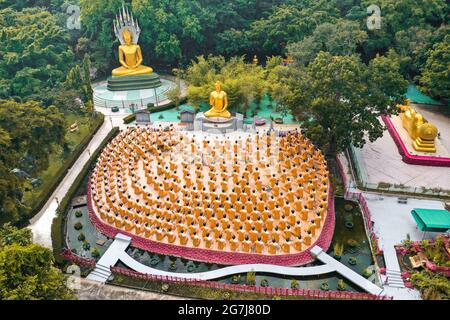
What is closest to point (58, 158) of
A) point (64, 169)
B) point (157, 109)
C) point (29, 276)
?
point (64, 169)

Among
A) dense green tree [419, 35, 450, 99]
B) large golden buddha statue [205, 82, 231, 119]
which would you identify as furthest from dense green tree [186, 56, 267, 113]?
dense green tree [419, 35, 450, 99]

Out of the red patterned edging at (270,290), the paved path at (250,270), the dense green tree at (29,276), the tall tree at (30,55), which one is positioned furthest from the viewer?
the tall tree at (30,55)

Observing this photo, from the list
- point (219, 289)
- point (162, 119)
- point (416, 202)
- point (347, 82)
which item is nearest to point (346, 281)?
point (219, 289)

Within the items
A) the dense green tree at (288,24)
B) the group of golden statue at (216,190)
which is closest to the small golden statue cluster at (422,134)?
the group of golden statue at (216,190)

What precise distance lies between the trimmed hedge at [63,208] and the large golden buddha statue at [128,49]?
9896 millimetres

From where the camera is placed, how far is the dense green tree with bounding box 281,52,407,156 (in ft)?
77.0

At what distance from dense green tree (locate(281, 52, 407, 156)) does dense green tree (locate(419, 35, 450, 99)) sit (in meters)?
7.56

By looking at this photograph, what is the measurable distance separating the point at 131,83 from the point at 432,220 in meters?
27.3

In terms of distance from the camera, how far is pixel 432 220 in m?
19.0

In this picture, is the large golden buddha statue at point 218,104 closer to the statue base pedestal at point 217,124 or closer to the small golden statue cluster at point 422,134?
the statue base pedestal at point 217,124

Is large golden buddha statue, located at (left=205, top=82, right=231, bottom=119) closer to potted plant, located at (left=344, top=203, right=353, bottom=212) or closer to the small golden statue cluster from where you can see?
potted plant, located at (left=344, top=203, right=353, bottom=212)

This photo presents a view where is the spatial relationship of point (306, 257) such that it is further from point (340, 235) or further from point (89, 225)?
Result: point (89, 225)

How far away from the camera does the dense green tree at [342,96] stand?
23.5 m

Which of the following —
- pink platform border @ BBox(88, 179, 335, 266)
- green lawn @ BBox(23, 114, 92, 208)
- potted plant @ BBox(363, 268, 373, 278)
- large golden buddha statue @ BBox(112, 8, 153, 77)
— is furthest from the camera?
large golden buddha statue @ BBox(112, 8, 153, 77)
